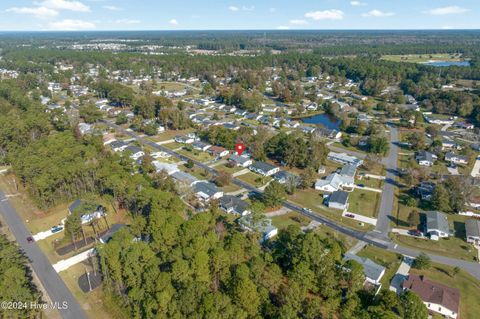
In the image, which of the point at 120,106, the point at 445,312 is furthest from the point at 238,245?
the point at 120,106

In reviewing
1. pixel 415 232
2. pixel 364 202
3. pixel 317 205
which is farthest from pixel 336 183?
pixel 415 232

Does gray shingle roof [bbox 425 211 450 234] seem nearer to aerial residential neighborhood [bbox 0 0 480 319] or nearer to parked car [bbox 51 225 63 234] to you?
aerial residential neighborhood [bbox 0 0 480 319]

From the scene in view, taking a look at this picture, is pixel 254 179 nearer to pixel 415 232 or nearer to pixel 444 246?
pixel 415 232

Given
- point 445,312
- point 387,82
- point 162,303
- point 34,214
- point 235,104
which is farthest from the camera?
point 387,82

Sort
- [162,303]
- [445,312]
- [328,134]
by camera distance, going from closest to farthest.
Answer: [162,303]
[445,312]
[328,134]

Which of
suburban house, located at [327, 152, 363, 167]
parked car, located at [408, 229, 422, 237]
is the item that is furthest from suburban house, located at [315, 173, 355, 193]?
parked car, located at [408, 229, 422, 237]

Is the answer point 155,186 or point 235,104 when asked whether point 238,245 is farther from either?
point 235,104

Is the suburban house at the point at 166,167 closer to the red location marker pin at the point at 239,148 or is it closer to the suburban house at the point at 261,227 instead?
the red location marker pin at the point at 239,148
